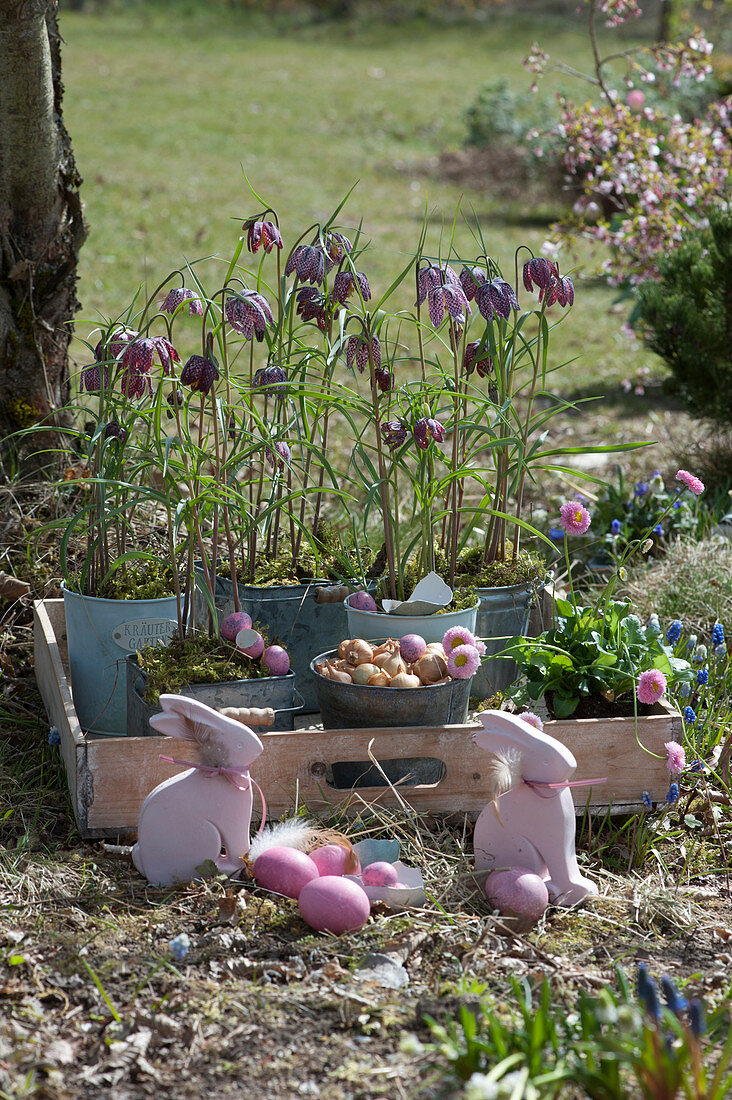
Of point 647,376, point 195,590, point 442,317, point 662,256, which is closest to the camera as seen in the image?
point 442,317

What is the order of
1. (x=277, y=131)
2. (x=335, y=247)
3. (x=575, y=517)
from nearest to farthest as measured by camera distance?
(x=575, y=517)
(x=335, y=247)
(x=277, y=131)

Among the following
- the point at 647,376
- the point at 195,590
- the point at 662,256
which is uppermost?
the point at 662,256

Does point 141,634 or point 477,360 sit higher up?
point 477,360

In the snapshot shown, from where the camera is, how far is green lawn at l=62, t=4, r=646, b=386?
7934mm

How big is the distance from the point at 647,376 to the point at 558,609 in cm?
347

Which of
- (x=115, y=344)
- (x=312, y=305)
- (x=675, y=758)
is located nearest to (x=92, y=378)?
(x=115, y=344)

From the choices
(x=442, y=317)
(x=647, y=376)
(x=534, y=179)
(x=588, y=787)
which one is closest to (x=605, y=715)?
(x=588, y=787)

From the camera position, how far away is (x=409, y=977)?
5.88ft

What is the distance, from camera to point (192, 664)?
7.32 feet

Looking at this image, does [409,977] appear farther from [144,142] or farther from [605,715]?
[144,142]

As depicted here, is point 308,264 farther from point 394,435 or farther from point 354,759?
point 354,759

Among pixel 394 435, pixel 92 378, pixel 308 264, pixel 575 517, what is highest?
pixel 308 264

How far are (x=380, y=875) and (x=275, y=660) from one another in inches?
21.0

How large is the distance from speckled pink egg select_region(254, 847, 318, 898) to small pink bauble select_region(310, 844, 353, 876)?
2 cm
